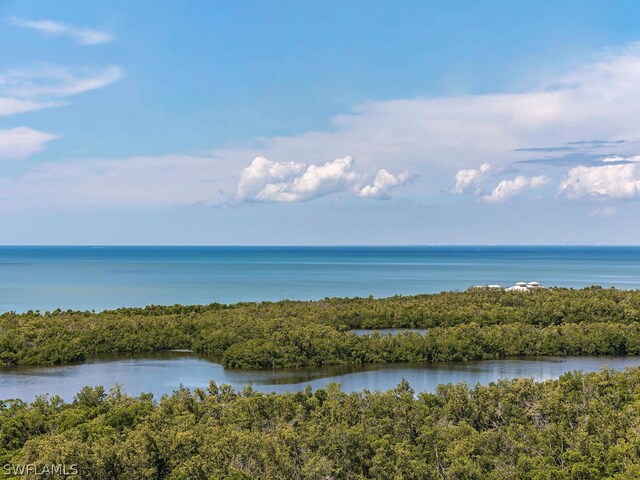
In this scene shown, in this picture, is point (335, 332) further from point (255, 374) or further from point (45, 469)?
point (45, 469)

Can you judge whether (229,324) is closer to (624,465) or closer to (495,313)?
(495,313)

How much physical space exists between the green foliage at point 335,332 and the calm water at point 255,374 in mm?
1055

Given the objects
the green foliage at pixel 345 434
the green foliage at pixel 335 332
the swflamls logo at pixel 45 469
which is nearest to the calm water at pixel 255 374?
the green foliage at pixel 335 332

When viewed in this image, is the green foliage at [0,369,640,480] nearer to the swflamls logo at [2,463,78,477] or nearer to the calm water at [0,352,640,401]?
the swflamls logo at [2,463,78,477]

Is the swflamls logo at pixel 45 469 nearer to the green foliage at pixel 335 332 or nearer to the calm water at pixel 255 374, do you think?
the calm water at pixel 255 374

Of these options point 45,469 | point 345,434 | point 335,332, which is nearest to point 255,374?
point 335,332

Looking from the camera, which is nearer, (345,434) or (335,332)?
(345,434)

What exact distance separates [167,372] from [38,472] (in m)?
19.7

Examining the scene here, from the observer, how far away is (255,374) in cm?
3703

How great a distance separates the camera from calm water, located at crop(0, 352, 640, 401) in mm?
33969

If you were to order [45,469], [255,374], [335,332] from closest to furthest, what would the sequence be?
[45,469]
[255,374]
[335,332]

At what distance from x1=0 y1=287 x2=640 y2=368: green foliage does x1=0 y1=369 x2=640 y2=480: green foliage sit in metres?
12.5

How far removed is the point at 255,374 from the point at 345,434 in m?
16.8

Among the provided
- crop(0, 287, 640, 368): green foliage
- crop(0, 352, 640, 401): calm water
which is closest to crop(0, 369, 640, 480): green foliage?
crop(0, 352, 640, 401): calm water
